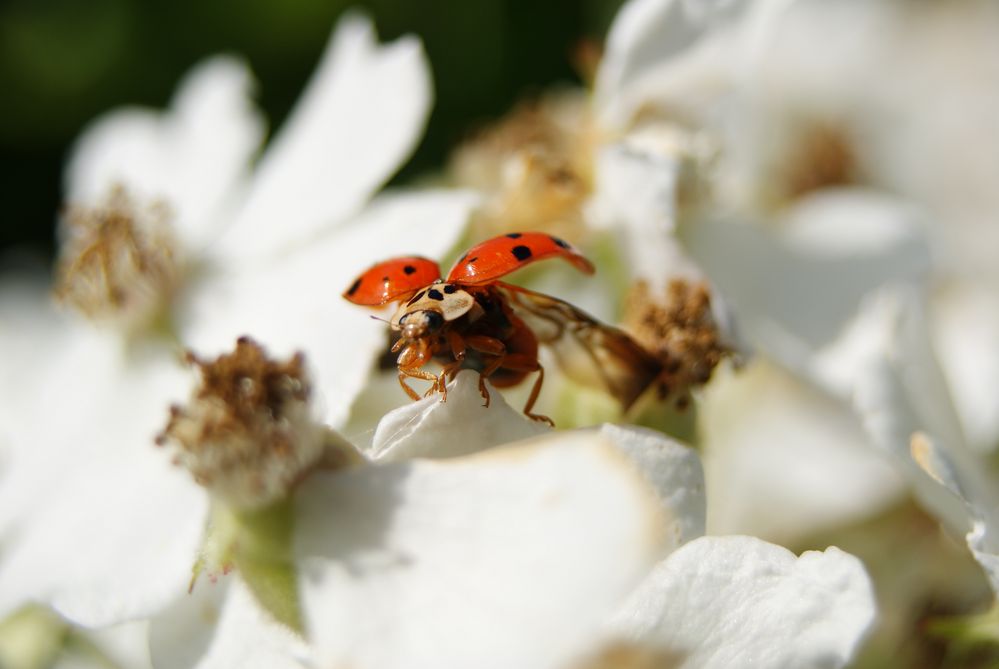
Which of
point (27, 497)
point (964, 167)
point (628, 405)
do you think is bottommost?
point (964, 167)

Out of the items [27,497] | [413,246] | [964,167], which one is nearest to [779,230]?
[413,246]

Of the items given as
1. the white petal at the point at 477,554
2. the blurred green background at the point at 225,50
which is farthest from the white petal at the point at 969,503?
the blurred green background at the point at 225,50

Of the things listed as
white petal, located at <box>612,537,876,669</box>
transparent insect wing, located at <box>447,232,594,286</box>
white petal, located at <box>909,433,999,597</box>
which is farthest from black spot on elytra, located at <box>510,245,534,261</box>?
white petal, located at <box>909,433,999,597</box>

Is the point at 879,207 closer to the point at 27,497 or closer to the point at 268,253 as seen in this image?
the point at 268,253

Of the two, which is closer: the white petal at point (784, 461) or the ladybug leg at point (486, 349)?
the ladybug leg at point (486, 349)

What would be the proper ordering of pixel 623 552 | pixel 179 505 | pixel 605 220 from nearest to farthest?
1. pixel 623 552
2. pixel 179 505
3. pixel 605 220

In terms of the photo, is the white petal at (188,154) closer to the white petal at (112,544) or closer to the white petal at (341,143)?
the white petal at (341,143)

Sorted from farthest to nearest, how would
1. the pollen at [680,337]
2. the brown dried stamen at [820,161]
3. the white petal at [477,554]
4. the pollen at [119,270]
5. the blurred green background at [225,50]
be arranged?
1. the blurred green background at [225,50]
2. the brown dried stamen at [820,161]
3. the pollen at [119,270]
4. the pollen at [680,337]
5. the white petal at [477,554]
